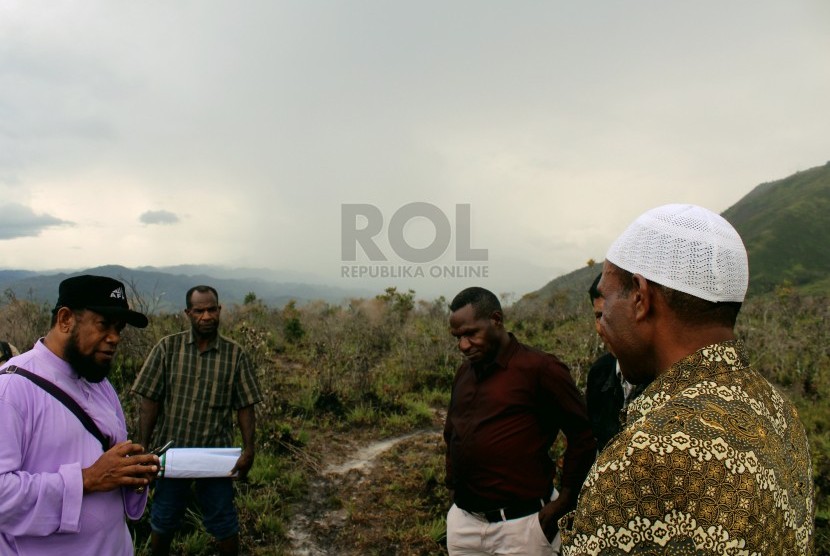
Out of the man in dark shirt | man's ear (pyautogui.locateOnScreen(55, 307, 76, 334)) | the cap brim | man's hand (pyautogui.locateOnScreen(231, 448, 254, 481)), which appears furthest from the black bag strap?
the man in dark shirt

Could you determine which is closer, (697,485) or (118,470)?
(697,485)

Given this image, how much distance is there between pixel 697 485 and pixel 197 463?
3.04 meters

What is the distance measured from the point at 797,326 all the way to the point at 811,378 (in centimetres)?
343

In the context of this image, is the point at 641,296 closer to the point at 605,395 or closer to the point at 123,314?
the point at 605,395

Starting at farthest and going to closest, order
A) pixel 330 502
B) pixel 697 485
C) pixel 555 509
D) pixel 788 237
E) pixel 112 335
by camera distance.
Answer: pixel 788 237, pixel 330 502, pixel 555 509, pixel 112 335, pixel 697 485

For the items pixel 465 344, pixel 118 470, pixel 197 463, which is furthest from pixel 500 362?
pixel 197 463

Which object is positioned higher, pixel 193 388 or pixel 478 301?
pixel 478 301

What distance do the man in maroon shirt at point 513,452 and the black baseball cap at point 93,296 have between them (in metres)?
1.72

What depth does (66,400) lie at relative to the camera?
2.05 metres

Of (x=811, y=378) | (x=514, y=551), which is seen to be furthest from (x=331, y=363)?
(x=811, y=378)

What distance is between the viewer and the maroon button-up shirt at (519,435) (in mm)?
2645

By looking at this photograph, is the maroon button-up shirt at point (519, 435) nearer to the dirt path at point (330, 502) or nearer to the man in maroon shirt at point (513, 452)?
the man in maroon shirt at point (513, 452)

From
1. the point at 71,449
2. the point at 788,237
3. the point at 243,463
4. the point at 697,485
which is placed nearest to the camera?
the point at 697,485

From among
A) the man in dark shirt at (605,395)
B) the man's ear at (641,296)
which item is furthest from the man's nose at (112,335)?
the man in dark shirt at (605,395)
